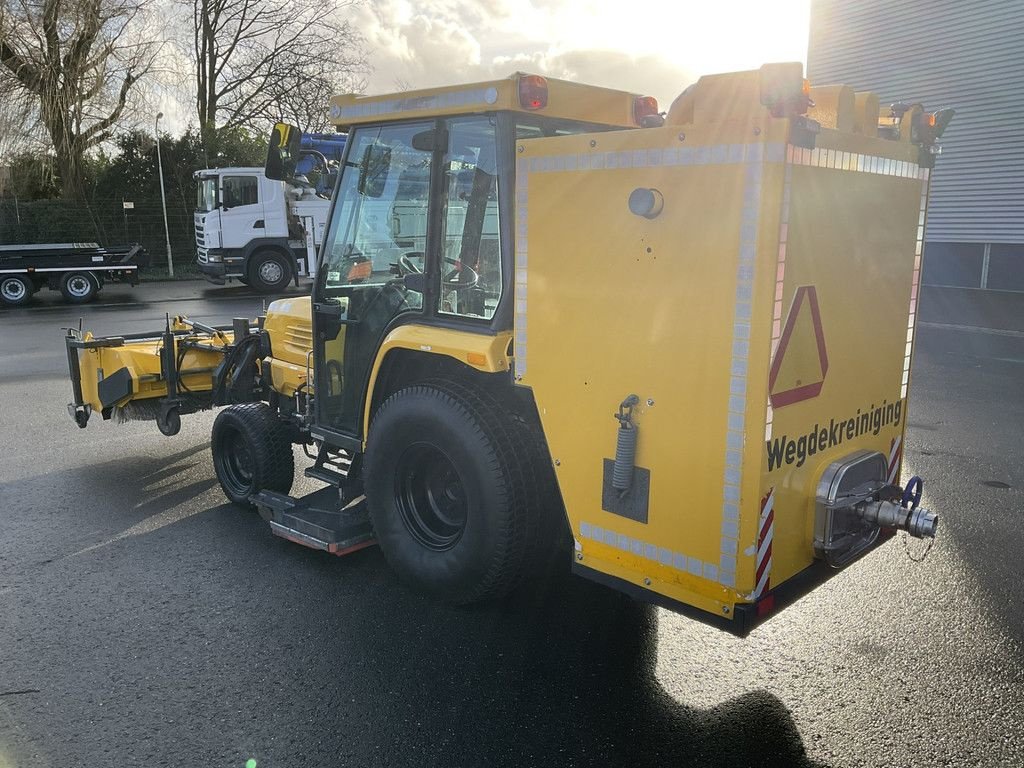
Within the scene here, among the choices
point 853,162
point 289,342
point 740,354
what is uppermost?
point 853,162

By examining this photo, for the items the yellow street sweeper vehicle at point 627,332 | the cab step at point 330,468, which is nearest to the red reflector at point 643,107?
the yellow street sweeper vehicle at point 627,332

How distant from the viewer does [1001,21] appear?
651 inches

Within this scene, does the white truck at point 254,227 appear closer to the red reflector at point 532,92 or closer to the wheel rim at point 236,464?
the wheel rim at point 236,464

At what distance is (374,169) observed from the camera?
173 inches

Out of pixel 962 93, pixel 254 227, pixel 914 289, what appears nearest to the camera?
pixel 914 289

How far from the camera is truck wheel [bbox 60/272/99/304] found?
1842 cm

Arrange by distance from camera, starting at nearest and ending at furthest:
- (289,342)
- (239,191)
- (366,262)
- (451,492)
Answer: (451,492)
(366,262)
(289,342)
(239,191)

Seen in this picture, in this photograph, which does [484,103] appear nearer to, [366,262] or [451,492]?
[366,262]

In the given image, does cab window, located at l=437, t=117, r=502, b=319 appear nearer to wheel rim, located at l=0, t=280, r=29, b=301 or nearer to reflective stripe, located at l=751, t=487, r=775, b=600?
reflective stripe, located at l=751, t=487, r=775, b=600

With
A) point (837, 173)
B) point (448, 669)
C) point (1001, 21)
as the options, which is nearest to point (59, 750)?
point (448, 669)

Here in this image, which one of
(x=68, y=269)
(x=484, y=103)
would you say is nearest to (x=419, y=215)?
(x=484, y=103)

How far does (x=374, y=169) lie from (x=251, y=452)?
2.01m

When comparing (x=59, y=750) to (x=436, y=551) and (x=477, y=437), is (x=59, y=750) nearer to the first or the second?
(x=436, y=551)

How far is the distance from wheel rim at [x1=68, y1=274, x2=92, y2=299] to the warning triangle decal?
18.7 metres
